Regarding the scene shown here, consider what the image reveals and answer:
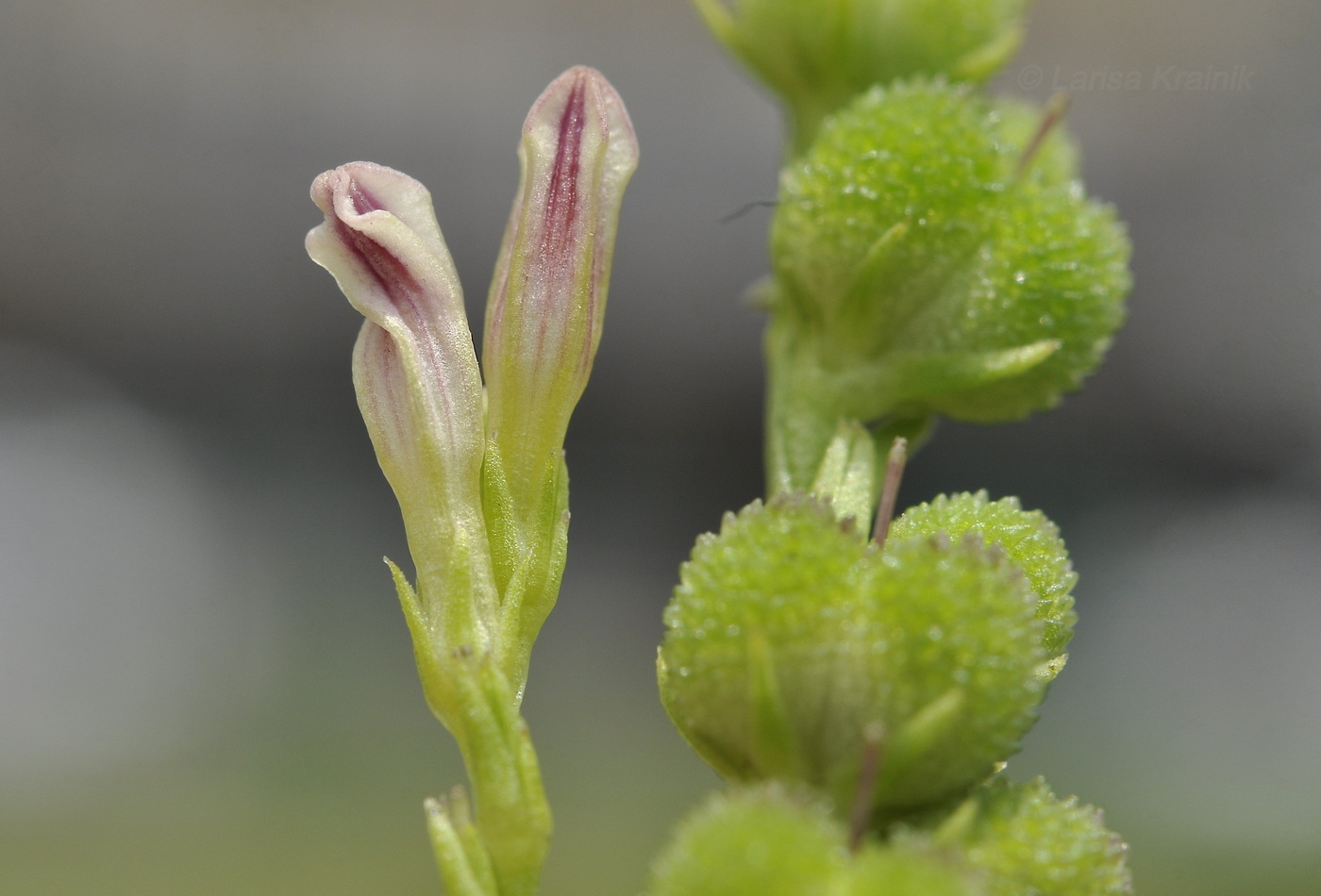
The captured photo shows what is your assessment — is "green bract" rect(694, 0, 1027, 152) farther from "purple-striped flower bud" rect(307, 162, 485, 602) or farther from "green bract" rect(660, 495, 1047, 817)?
"green bract" rect(660, 495, 1047, 817)

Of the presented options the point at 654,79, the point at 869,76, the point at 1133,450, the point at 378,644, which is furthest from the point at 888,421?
the point at 654,79

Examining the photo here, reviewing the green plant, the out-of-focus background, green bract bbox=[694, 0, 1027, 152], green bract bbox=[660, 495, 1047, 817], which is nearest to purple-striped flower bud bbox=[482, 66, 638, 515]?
the green plant

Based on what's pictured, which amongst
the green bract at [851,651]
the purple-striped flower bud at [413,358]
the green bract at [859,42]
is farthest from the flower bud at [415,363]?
the green bract at [859,42]

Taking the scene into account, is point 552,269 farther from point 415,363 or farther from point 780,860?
point 780,860

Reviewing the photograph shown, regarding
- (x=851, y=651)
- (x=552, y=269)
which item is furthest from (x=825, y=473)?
(x=851, y=651)

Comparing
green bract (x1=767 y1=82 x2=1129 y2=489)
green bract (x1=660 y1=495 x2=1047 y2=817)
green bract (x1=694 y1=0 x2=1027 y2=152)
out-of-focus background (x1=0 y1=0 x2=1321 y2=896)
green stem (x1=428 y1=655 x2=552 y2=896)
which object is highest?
out-of-focus background (x1=0 y1=0 x2=1321 y2=896)

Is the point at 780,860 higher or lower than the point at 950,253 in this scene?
lower
